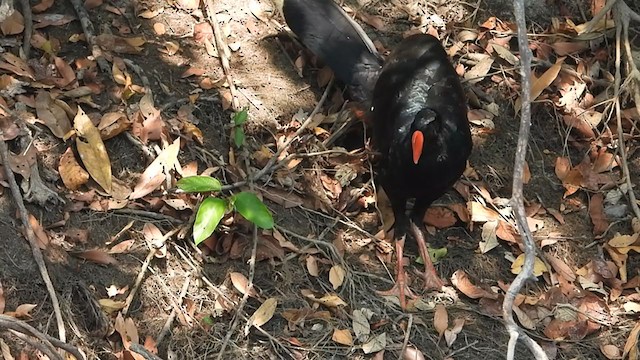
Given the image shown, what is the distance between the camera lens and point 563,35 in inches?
216

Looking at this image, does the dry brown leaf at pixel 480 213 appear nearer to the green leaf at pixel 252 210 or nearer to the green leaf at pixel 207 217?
the green leaf at pixel 252 210

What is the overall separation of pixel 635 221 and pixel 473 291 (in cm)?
118

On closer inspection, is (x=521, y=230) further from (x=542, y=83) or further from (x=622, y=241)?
(x=542, y=83)

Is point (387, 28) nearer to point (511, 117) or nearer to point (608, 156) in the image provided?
point (511, 117)

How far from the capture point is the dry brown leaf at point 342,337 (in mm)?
3920

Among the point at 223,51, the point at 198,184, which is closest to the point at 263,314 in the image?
the point at 198,184

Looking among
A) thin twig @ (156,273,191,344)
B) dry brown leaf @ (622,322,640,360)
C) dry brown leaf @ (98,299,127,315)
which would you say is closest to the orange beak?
thin twig @ (156,273,191,344)

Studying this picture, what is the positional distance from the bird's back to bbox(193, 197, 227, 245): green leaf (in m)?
1.10

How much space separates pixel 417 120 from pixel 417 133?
0.09 meters

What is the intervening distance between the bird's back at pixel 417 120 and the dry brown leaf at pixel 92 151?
1.50m

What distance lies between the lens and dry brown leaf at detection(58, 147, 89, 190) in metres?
3.89

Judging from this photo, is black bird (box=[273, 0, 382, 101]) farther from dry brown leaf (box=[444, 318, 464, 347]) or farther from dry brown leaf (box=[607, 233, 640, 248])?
dry brown leaf (box=[607, 233, 640, 248])

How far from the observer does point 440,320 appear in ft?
13.6

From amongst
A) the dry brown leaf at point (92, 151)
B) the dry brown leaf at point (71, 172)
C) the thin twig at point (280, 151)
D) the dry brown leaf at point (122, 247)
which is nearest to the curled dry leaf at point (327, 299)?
the thin twig at point (280, 151)
